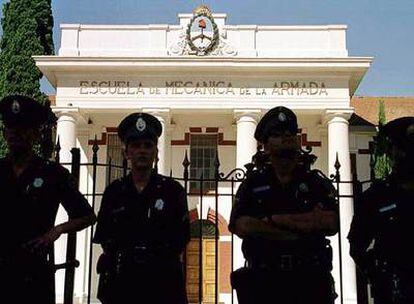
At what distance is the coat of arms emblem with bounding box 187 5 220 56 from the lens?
21.2m

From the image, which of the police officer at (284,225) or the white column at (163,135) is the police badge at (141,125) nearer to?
the police officer at (284,225)

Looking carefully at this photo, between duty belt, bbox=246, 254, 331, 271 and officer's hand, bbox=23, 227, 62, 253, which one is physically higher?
officer's hand, bbox=23, 227, 62, 253

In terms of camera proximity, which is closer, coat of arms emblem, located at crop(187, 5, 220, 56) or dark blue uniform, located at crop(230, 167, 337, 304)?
dark blue uniform, located at crop(230, 167, 337, 304)

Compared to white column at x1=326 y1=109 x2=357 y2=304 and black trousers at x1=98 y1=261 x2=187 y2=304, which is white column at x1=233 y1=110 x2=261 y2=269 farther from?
black trousers at x1=98 y1=261 x2=187 y2=304

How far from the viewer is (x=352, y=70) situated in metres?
20.7

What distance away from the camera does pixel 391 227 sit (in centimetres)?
358

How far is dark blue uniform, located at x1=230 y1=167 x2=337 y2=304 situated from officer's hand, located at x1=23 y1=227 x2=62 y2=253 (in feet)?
3.77

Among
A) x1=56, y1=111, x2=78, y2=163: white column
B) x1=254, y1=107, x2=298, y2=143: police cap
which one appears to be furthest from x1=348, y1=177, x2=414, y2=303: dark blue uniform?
x1=56, y1=111, x2=78, y2=163: white column

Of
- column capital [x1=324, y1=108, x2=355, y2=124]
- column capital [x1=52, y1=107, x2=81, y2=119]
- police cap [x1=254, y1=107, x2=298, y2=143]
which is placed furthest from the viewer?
column capital [x1=324, y1=108, x2=355, y2=124]

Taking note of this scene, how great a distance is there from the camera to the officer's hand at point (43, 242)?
3646 mm

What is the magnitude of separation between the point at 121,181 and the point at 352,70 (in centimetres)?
1792

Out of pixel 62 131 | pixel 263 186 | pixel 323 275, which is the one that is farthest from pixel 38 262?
pixel 62 131

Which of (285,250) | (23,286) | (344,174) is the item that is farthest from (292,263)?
(344,174)

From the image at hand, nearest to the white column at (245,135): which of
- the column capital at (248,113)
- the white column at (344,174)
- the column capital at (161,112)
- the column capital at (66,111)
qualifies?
the column capital at (248,113)
